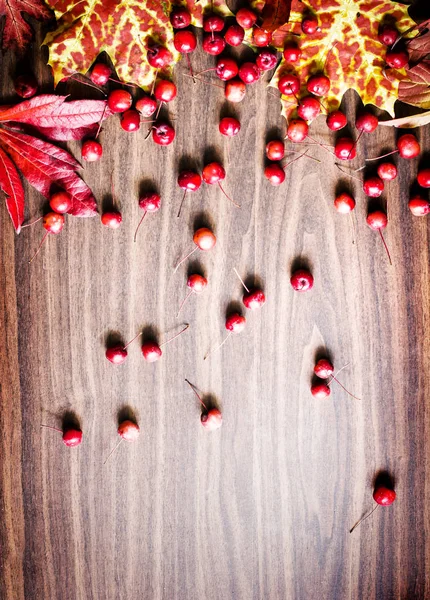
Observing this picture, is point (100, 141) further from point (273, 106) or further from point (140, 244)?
point (273, 106)

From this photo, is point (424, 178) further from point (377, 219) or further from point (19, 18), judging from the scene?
point (19, 18)

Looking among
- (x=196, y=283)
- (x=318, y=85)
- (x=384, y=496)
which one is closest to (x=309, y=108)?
(x=318, y=85)

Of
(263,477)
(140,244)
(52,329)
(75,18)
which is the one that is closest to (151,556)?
(263,477)

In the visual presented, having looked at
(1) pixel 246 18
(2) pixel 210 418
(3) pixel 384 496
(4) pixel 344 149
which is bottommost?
(3) pixel 384 496

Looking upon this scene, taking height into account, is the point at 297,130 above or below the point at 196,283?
above

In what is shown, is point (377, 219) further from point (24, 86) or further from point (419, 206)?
point (24, 86)

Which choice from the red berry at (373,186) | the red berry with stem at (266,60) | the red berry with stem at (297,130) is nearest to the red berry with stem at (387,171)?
the red berry at (373,186)

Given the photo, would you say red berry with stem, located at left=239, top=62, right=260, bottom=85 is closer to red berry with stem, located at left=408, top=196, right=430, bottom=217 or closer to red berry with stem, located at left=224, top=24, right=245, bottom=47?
red berry with stem, located at left=224, top=24, right=245, bottom=47
